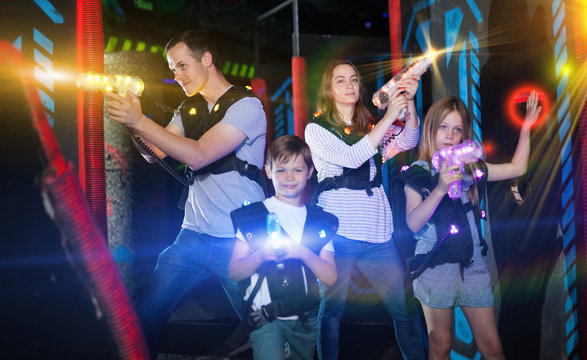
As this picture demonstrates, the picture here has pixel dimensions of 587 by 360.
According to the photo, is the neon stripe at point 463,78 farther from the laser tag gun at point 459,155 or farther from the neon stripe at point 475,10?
the laser tag gun at point 459,155

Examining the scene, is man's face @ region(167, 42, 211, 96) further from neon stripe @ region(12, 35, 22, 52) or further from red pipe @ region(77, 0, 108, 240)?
neon stripe @ region(12, 35, 22, 52)

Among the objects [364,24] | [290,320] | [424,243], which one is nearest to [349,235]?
[424,243]

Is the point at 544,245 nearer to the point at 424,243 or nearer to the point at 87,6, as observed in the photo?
the point at 424,243

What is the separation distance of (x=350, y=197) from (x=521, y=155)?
105 centimetres

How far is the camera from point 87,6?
2574 millimetres

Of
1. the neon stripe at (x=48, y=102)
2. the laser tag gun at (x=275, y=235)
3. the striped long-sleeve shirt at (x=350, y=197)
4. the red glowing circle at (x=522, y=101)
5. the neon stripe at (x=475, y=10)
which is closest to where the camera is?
the laser tag gun at (x=275, y=235)

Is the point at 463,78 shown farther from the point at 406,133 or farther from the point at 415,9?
the point at 415,9

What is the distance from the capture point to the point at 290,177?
269 centimetres

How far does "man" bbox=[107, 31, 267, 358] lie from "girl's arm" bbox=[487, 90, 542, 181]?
1.40m

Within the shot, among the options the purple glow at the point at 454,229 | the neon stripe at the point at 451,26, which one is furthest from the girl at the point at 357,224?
the neon stripe at the point at 451,26

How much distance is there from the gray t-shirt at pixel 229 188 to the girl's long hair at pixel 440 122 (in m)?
1.00

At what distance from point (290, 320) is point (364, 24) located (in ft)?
26.3

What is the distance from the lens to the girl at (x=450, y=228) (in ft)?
9.64

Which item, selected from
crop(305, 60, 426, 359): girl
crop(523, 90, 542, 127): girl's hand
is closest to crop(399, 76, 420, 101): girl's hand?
crop(305, 60, 426, 359): girl
